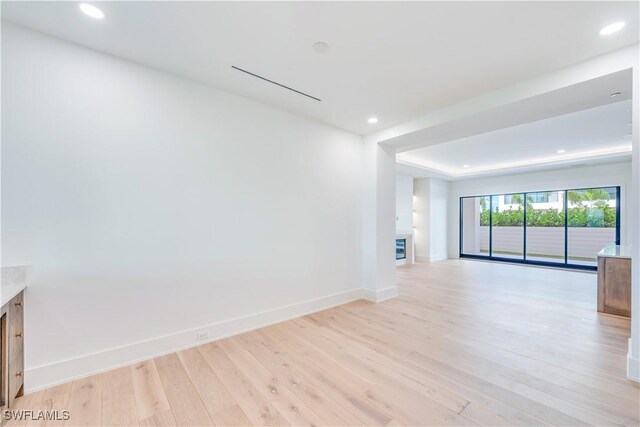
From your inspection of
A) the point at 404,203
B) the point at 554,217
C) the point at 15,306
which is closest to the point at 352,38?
the point at 15,306

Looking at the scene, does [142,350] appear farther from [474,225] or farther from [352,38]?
[474,225]

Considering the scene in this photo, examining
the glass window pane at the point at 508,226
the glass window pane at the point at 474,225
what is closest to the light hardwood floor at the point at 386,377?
the glass window pane at the point at 508,226

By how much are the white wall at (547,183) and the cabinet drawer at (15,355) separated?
370 inches

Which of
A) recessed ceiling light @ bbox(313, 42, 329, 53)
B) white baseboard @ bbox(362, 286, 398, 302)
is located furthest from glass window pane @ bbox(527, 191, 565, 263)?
recessed ceiling light @ bbox(313, 42, 329, 53)

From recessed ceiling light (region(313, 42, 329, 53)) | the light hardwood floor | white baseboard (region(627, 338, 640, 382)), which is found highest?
recessed ceiling light (region(313, 42, 329, 53))

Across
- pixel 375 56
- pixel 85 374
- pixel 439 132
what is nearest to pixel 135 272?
pixel 85 374

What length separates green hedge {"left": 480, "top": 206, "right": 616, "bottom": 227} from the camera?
22.4ft

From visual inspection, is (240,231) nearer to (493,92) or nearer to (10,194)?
(10,194)

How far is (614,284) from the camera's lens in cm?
376

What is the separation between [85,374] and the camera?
2.23 metres

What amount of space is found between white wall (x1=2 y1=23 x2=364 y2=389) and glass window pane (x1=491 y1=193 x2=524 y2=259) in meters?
7.88

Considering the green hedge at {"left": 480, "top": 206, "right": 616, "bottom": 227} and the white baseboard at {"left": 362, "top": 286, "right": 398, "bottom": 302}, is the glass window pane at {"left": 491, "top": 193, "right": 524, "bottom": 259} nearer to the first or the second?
the green hedge at {"left": 480, "top": 206, "right": 616, "bottom": 227}

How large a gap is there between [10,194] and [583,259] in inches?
427

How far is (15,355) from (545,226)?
10.6 meters
